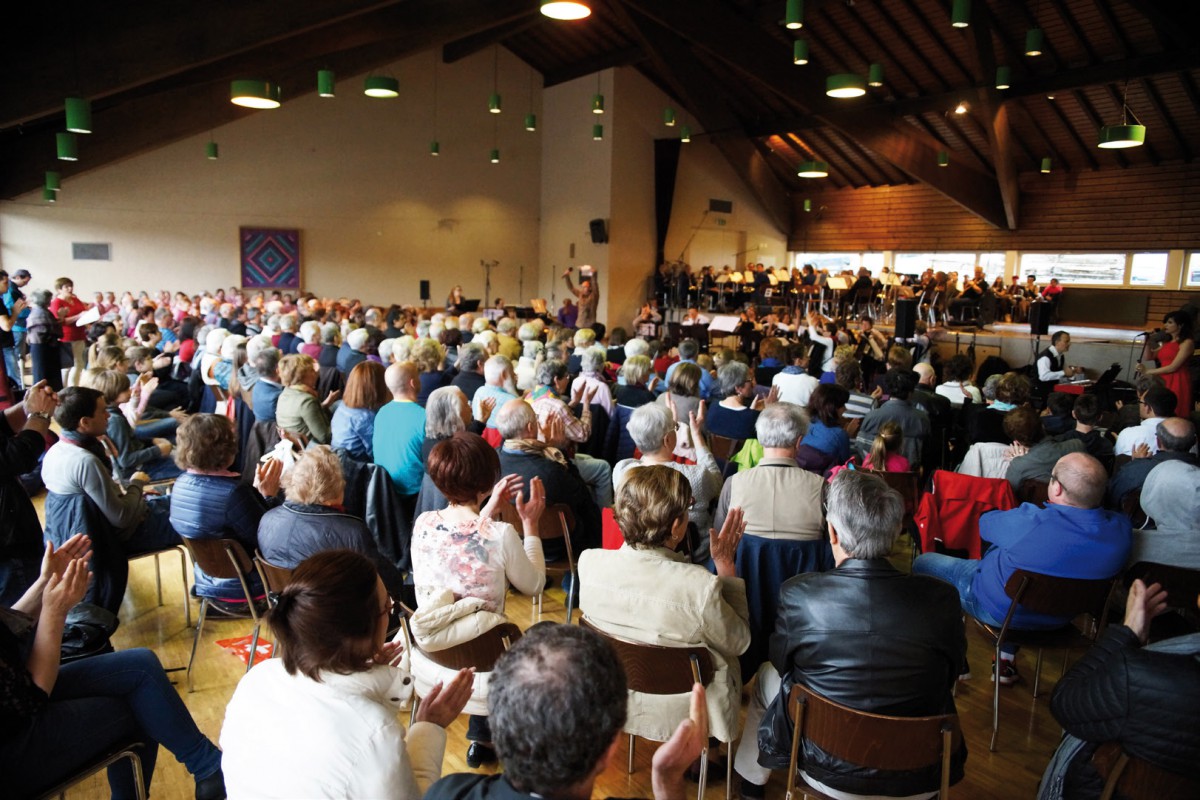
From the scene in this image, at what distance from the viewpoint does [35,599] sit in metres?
2.00

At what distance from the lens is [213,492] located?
10.00 feet

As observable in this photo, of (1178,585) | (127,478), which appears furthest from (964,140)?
(127,478)

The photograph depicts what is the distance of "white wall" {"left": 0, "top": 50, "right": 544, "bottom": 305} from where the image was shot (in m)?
14.5

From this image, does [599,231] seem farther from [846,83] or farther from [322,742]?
[322,742]

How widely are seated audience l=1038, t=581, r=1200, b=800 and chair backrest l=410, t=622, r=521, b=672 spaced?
146 cm

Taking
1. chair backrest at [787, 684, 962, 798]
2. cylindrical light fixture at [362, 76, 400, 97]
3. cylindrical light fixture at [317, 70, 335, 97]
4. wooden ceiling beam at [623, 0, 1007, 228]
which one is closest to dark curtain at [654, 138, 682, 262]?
wooden ceiling beam at [623, 0, 1007, 228]

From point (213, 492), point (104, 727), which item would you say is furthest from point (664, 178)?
point (104, 727)

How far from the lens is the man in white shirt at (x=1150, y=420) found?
411 cm

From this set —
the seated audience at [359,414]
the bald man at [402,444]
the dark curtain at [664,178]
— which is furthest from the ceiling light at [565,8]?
the dark curtain at [664,178]

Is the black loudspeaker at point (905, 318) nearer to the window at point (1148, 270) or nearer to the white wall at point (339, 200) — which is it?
the window at point (1148, 270)

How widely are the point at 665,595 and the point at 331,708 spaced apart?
Answer: 0.96 m

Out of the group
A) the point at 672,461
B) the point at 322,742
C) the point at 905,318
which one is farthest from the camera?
the point at 905,318

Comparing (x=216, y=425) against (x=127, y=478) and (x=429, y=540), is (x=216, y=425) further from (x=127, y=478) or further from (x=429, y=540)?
A: (x=127, y=478)

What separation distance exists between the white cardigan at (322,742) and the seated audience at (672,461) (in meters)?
1.66
